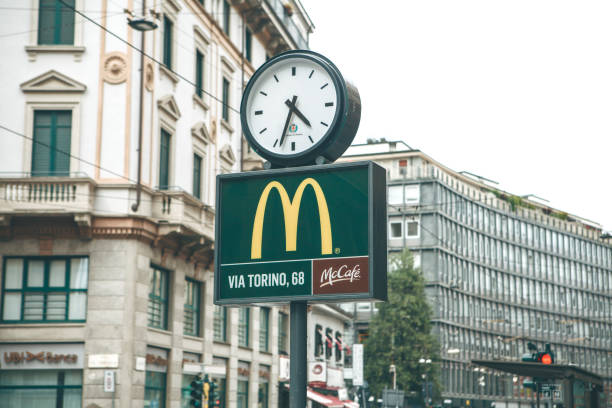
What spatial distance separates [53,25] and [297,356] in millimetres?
22854

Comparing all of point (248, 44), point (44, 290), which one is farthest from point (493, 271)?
point (44, 290)

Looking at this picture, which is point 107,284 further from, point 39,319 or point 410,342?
point 410,342

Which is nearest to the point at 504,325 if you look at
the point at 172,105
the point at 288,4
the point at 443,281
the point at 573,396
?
the point at 443,281

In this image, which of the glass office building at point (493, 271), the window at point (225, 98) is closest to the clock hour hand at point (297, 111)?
the window at point (225, 98)

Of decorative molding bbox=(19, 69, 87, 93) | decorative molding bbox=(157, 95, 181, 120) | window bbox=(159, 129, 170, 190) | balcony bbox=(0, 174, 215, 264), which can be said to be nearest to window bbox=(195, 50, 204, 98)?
decorative molding bbox=(157, 95, 181, 120)

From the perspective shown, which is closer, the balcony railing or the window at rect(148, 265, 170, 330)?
the balcony railing

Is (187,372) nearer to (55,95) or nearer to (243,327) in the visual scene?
(243,327)

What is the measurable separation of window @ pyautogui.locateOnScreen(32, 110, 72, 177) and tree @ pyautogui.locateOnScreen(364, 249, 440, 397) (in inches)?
2034

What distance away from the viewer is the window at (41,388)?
25.3 metres

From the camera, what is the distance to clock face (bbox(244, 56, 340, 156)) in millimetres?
5883

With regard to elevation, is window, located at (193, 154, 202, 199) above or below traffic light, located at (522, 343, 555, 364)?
above

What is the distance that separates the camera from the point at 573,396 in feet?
57.0

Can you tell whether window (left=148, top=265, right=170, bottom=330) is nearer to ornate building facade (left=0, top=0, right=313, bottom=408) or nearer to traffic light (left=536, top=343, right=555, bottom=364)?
ornate building facade (left=0, top=0, right=313, bottom=408)

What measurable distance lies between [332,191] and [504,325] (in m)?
102
